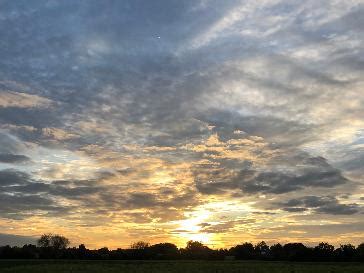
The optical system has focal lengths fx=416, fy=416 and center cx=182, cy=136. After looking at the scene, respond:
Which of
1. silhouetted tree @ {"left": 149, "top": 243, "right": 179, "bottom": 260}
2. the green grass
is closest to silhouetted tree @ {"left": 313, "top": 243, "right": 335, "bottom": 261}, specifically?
silhouetted tree @ {"left": 149, "top": 243, "right": 179, "bottom": 260}

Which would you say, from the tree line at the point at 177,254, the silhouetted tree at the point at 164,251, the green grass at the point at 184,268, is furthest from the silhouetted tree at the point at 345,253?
the green grass at the point at 184,268

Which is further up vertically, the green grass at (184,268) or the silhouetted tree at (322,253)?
the silhouetted tree at (322,253)

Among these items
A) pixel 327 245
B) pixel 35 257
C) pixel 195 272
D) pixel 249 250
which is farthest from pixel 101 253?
pixel 195 272

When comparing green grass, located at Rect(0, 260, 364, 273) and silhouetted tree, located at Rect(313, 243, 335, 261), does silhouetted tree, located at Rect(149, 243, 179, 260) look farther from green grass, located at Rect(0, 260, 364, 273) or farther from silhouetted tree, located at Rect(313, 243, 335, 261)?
green grass, located at Rect(0, 260, 364, 273)

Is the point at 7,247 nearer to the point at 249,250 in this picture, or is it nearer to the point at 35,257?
the point at 35,257

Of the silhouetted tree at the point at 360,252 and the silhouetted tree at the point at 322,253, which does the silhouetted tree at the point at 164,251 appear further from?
the silhouetted tree at the point at 360,252

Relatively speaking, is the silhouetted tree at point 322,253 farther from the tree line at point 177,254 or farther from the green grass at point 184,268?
Result: the green grass at point 184,268

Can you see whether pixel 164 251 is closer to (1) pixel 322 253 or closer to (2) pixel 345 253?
(1) pixel 322 253

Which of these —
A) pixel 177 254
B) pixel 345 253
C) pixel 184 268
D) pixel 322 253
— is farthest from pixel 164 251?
pixel 184 268

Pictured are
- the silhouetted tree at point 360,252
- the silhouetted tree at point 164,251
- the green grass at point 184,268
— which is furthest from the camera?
the silhouetted tree at point 164,251

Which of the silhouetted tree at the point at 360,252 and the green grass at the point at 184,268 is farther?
the silhouetted tree at the point at 360,252

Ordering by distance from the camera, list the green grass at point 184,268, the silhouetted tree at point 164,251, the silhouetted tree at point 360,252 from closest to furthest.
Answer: the green grass at point 184,268 < the silhouetted tree at point 360,252 < the silhouetted tree at point 164,251

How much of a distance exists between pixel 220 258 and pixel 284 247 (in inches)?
1532

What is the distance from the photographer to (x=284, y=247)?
171375 millimetres
